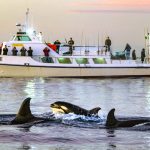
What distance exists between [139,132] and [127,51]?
72.8 meters

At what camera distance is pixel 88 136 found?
28984 millimetres

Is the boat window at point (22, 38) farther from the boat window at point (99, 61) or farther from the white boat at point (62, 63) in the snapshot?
the boat window at point (99, 61)

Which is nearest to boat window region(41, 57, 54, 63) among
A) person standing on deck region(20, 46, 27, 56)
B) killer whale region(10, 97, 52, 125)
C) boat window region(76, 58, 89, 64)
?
person standing on deck region(20, 46, 27, 56)

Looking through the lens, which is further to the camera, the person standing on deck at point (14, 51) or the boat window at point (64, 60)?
the boat window at point (64, 60)

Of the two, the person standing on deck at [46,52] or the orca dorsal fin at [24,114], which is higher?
the person standing on deck at [46,52]

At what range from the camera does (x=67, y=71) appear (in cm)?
10056

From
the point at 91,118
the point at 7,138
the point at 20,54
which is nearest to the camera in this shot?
the point at 7,138

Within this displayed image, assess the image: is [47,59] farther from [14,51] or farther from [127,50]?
[127,50]

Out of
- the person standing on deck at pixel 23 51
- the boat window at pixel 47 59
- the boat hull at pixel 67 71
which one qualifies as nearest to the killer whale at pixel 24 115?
the person standing on deck at pixel 23 51

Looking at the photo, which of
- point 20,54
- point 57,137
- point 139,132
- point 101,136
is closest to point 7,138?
point 57,137

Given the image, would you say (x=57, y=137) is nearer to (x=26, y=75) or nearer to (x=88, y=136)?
(x=88, y=136)

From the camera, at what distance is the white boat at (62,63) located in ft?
320

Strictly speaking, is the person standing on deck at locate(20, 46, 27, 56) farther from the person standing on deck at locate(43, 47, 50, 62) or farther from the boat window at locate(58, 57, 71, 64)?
the boat window at locate(58, 57, 71, 64)

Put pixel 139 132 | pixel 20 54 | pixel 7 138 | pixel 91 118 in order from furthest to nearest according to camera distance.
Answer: pixel 20 54 < pixel 91 118 < pixel 139 132 < pixel 7 138
